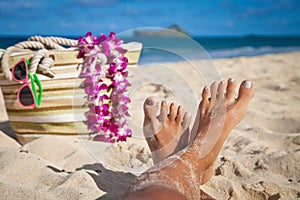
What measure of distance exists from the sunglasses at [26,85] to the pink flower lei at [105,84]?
26 centimetres

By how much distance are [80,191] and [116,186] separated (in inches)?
6.5

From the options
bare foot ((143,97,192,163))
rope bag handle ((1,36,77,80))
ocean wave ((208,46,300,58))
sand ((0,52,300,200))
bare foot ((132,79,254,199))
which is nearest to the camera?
bare foot ((132,79,254,199))

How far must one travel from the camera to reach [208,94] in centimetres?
157

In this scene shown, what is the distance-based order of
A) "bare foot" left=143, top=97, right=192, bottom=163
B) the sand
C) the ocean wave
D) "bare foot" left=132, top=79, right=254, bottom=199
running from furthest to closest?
1. the ocean wave
2. "bare foot" left=143, top=97, right=192, bottom=163
3. the sand
4. "bare foot" left=132, top=79, right=254, bottom=199

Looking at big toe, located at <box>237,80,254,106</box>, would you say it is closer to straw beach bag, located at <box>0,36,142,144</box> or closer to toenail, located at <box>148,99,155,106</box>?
toenail, located at <box>148,99,155,106</box>

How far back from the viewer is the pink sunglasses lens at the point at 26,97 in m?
1.80

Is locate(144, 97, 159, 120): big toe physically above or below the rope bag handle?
below

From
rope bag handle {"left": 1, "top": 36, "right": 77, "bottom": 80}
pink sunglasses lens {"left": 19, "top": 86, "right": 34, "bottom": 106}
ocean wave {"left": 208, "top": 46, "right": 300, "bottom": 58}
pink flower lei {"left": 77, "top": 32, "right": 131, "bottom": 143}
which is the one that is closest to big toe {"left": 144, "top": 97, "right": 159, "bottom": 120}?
pink flower lei {"left": 77, "top": 32, "right": 131, "bottom": 143}

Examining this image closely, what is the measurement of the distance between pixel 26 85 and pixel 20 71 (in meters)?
0.08

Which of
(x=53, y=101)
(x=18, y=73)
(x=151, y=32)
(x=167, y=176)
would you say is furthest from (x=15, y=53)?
(x=167, y=176)

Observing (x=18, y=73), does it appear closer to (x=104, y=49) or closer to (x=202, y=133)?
(x=104, y=49)

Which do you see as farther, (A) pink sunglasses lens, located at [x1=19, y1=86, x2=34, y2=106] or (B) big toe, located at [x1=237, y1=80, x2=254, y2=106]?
(A) pink sunglasses lens, located at [x1=19, y1=86, x2=34, y2=106]

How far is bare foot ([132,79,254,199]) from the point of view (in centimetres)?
101

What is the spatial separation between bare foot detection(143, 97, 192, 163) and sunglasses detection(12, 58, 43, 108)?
0.62 metres
